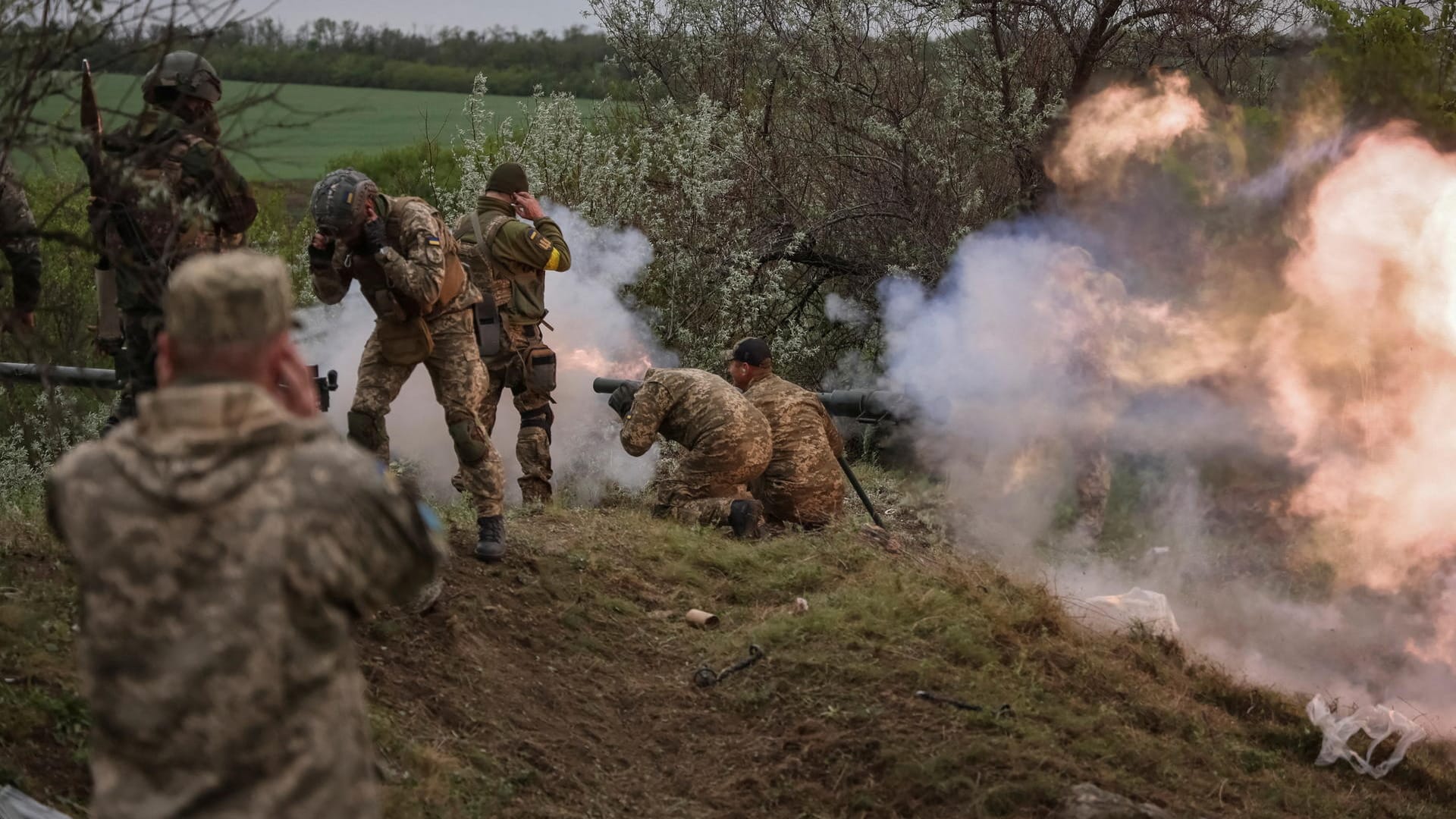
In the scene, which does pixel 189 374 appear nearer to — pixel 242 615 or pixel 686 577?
pixel 242 615

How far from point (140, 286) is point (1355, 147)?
732 cm

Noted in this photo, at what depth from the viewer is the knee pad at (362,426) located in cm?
714

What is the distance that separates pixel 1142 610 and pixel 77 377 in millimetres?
5444

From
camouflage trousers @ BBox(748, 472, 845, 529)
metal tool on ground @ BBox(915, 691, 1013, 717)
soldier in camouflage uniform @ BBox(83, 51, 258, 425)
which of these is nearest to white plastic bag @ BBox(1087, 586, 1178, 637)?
metal tool on ground @ BBox(915, 691, 1013, 717)

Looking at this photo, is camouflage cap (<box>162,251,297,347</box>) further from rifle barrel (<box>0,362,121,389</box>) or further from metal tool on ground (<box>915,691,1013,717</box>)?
metal tool on ground (<box>915,691,1013,717</box>)

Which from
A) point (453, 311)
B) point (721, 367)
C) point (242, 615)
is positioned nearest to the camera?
point (242, 615)

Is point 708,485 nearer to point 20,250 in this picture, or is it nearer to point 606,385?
point 606,385

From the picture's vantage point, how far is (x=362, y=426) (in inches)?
281

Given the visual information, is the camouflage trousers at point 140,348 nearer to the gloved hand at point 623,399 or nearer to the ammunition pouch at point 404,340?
the ammunition pouch at point 404,340

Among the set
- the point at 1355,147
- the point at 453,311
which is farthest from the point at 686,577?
the point at 1355,147

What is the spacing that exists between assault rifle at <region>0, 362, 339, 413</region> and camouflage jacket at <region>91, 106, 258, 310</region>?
0.38 meters

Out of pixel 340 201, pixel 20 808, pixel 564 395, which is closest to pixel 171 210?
pixel 340 201

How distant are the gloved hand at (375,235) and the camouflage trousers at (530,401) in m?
2.71

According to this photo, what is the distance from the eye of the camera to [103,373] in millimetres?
8469
